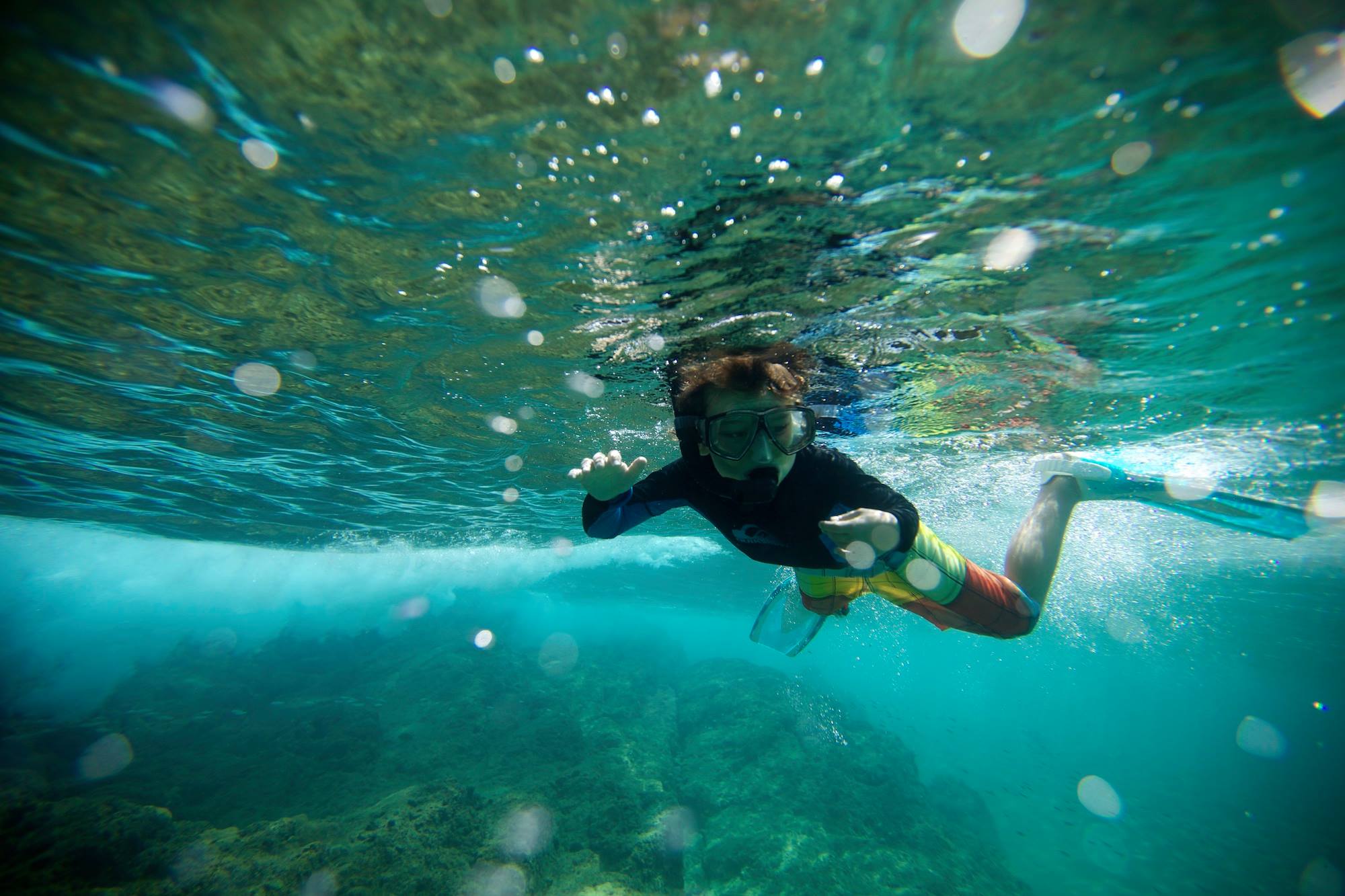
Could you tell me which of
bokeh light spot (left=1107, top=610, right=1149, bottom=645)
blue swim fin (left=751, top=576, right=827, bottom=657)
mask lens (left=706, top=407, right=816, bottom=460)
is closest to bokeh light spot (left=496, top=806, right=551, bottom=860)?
blue swim fin (left=751, top=576, right=827, bottom=657)

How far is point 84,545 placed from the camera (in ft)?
121

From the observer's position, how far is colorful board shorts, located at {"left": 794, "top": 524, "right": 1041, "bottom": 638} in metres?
4.77

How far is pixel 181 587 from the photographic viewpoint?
7150cm

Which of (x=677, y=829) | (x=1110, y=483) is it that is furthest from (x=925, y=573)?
(x=677, y=829)

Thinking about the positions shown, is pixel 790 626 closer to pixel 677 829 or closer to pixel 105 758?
pixel 677 829

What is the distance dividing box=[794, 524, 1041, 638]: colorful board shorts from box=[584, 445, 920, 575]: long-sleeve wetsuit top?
0.54 metres

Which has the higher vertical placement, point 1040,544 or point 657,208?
point 657,208

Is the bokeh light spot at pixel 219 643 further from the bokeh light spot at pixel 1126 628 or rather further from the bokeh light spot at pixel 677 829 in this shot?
the bokeh light spot at pixel 1126 628

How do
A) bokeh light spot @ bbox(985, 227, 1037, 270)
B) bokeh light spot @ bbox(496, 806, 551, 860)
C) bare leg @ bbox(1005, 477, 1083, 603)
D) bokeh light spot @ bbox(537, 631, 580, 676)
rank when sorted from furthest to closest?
bokeh light spot @ bbox(537, 631, 580, 676) < bokeh light spot @ bbox(496, 806, 551, 860) < bare leg @ bbox(1005, 477, 1083, 603) < bokeh light spot @ bbox(985, 227, 1037, 270)

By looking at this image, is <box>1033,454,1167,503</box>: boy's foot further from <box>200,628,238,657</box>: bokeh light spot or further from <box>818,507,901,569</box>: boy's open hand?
<box>200,628,238,657</box>: bokeh light spot

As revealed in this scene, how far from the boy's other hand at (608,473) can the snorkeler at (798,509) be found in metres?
0.01

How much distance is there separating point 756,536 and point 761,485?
0.75 m

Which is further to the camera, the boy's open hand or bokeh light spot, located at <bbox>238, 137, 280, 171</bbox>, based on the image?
bokeh light spot, located at <bbox>238, 137, 280, 171</bbox>

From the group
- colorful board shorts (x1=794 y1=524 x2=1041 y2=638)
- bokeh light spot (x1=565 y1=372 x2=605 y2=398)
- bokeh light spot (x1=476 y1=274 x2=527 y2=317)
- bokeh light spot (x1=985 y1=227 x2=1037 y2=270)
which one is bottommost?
colorful board shorts (x1=794 y1=524 x2=1041 y2=638)
